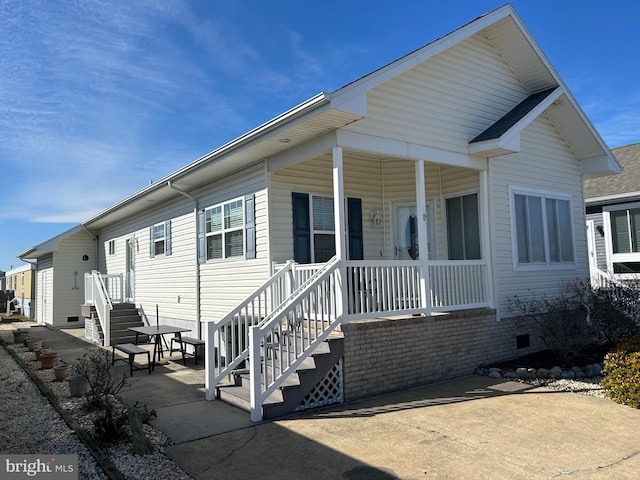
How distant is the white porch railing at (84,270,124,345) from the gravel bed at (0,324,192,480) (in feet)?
16.4

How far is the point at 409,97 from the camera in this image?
27.1 feet

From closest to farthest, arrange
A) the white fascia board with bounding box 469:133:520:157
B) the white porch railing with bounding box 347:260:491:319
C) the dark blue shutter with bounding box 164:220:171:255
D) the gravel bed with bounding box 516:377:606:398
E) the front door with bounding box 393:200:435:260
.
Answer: the gravel bed with bounding box 516:377:606:398, the white porch railing with bounding box 347:260:491:319, the white fascia board with bounding box 469:133:520:157, the front door with bounding box 393:200:435:260, the dark blue shutter with bounding box 164:220:171:255

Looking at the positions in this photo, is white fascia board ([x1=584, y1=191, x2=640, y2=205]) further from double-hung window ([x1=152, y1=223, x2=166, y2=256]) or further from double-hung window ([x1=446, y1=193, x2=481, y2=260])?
double-hung window ([x1=152, y1=223, x2=166, y2=256])

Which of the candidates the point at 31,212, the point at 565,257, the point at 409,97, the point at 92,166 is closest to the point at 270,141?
the point at 409,97

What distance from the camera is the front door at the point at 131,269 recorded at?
15.8m

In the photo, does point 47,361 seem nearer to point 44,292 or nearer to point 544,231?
point 544,231

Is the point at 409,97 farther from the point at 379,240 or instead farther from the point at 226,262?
the point at 226,262

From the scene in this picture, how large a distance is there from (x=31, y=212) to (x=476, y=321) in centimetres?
4702

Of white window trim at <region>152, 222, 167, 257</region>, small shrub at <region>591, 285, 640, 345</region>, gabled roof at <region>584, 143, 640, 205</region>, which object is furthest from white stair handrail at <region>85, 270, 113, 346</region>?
gabled roof at <region>584, 143, 640, 205</region>

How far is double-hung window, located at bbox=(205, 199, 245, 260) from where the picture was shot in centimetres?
968

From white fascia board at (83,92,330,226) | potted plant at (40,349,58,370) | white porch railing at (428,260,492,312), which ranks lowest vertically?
potted plant at (40,349,58,370)

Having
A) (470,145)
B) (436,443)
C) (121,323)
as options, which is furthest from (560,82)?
(121,323)

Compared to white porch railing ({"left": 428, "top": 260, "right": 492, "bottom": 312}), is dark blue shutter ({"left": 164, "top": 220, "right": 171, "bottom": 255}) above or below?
above

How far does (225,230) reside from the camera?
10.2m
